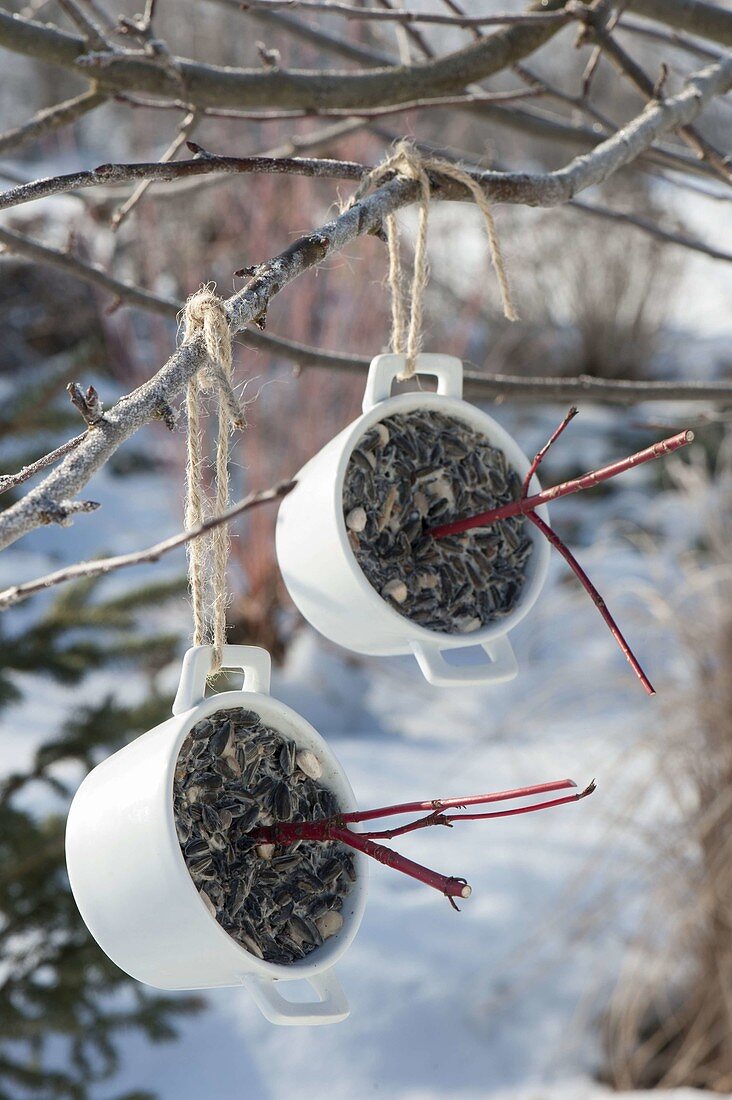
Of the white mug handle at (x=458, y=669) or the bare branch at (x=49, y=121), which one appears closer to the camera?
the white mug handle at (x=458, y=669)

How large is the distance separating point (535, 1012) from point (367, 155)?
251cm

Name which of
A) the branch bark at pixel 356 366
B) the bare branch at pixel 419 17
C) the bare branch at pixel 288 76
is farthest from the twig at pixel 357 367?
the bare branch at pixel 419 17

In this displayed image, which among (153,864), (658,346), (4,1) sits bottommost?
(153,864)

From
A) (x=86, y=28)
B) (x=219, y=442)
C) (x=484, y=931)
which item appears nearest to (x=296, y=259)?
(x=219, y=442)

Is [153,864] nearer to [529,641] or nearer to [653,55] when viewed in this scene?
[529,641]

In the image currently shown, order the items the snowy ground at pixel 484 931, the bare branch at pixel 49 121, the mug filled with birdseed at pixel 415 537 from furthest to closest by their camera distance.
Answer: the snowy ground at pixel 484 931
the bare branch at pixel 49 121
the mug filled with birdseed at pixel 415 537

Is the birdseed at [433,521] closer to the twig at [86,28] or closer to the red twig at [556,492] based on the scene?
the red twig at [556,492]

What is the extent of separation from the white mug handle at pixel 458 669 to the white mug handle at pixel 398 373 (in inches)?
5.8

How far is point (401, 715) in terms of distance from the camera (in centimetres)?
315

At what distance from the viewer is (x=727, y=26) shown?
3.56 feet

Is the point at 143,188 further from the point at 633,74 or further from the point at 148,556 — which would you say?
the point at 148,556

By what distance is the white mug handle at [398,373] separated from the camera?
699mm

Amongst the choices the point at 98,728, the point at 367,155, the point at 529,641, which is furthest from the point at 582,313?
the point at 98,728

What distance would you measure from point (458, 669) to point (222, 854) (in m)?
0.17
